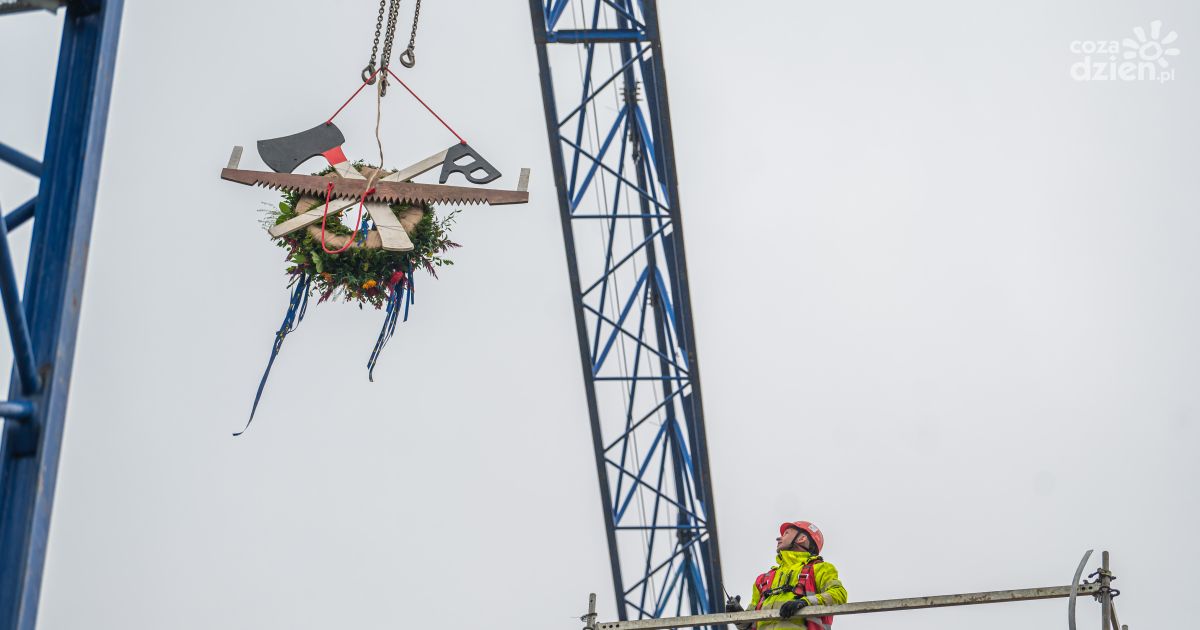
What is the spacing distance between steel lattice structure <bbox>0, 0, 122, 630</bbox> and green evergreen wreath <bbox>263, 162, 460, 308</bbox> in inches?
105

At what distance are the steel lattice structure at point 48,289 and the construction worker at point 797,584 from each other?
12.7ft

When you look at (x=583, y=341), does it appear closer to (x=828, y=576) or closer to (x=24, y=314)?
(x=828, y=576)

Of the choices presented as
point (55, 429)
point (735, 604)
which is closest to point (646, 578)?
point (735, 604)

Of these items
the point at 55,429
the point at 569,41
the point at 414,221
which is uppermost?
the point at 569,41

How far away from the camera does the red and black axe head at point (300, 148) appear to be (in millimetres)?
8398

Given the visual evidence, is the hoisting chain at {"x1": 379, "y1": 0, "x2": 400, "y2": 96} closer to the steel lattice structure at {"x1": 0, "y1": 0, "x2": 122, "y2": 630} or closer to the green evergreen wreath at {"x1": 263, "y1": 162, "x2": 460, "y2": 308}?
the green evergreen wreath at {"x1": 263, "y1": 162, "x2": 460, "y2": 308}

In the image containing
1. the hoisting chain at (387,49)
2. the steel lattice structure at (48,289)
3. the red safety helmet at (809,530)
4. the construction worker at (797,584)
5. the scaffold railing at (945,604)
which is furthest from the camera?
the hoisting chain at (387,49)

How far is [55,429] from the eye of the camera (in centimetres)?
530

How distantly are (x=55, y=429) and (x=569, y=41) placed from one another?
5.59m

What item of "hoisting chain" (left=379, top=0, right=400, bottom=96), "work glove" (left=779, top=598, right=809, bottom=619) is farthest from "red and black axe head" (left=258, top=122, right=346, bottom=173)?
"work glove" (left=779, top=598, right=809, bottom=619)

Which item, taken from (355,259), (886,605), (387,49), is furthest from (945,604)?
(387,49)

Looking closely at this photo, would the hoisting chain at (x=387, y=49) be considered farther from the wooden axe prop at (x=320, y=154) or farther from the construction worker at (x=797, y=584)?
the construction worker at (x=797, y=584)

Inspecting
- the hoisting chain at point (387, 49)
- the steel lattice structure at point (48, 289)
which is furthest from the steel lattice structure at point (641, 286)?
the steel lattice structure at point (48, 289)

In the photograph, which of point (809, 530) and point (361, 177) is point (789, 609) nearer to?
point (809, 530)
